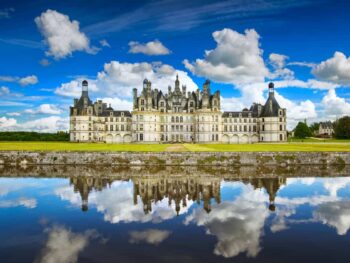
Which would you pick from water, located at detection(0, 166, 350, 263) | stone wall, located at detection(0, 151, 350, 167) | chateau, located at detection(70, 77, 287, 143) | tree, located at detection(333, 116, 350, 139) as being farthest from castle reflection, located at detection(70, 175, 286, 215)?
tree, located at detection(333, 116, 350, 139)

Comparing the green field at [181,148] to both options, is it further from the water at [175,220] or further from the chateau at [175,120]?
the chateau at [175,120]

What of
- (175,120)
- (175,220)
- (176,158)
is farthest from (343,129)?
(175,220)

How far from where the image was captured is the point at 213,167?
109 ft

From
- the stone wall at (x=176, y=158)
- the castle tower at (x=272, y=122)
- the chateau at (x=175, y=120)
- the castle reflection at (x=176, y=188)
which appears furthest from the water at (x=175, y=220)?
the castle tower at (x=272, y=122)

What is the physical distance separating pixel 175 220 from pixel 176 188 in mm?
7056

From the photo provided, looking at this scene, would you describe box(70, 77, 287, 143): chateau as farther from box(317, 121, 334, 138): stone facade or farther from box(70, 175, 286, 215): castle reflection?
box(317, 121, 334, 138): stone facade

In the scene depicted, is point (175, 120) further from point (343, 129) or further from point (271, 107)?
point (343, 129)

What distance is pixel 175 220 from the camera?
1359cm

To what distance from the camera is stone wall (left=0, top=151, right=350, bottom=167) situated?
114ft

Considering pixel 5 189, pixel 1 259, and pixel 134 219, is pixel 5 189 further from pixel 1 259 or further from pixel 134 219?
pixel 1 259

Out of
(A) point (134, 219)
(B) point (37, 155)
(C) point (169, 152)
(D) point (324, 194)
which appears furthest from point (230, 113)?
(A) point (134, 219)

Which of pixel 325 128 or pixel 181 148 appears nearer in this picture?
pixel 181 148

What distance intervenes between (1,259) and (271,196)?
13.4 m

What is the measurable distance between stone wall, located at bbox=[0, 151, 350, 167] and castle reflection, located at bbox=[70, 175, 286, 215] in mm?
8713
